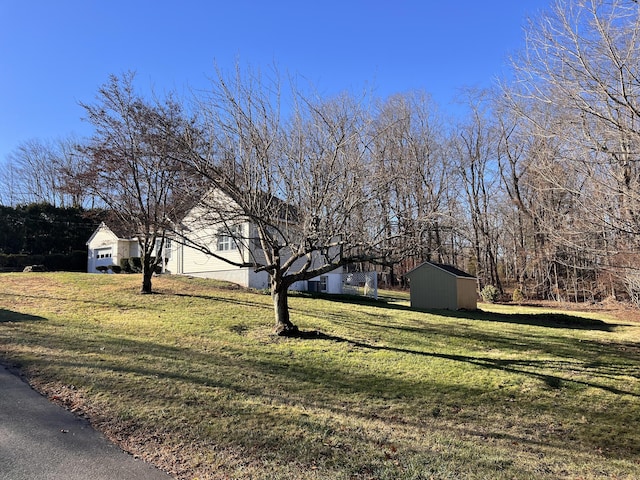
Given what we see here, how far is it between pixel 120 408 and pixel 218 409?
1123mm

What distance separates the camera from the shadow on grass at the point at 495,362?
7.14m

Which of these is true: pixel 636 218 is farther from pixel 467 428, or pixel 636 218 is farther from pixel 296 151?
pixel 296 151

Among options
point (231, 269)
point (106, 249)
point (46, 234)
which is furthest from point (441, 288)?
point (46, 234)

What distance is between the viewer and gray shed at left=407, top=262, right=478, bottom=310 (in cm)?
1981

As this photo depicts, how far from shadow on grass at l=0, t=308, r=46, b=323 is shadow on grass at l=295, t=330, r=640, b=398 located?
6.29m

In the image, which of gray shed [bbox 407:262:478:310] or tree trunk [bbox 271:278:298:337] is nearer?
tree trunk [bbox 271:278:298:337]

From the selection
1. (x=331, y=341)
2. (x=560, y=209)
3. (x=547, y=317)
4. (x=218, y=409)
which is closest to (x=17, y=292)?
(x=331, y=341)

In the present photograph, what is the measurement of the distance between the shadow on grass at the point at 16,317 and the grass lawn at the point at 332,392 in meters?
0.05

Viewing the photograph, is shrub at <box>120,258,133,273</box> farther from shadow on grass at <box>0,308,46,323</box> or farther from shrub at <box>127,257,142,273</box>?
shadow on grass at <box>0,308,46,323</box>

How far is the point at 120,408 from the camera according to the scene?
4.89 m

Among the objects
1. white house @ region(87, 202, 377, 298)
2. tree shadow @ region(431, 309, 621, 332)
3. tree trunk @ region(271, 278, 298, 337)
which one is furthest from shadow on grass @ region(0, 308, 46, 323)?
tree shadow @ region(431, 309, 621, 332)

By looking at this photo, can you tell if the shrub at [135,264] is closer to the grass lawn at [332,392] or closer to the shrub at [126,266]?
the shrub at [126,266]

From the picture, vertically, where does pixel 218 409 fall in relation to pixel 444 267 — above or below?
below

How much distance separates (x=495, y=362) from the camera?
8.41m
